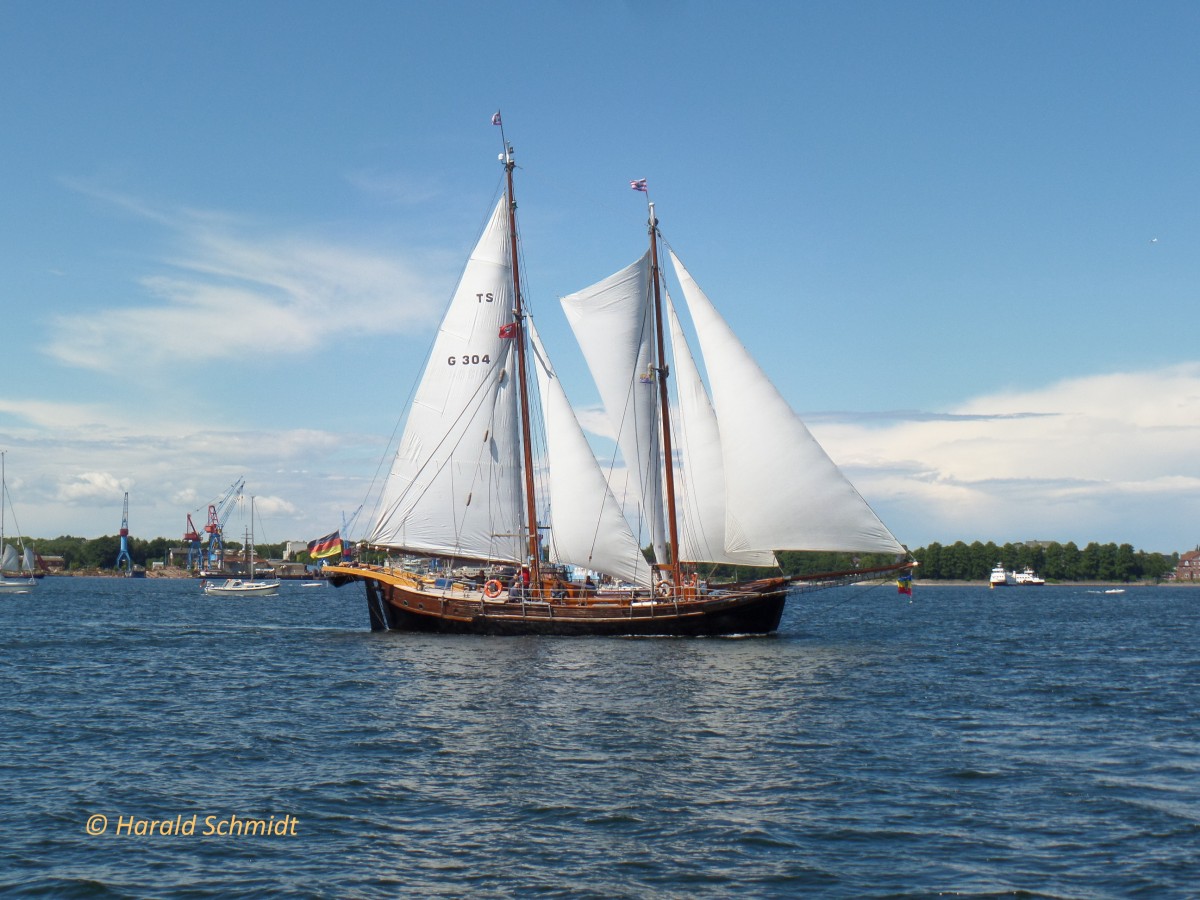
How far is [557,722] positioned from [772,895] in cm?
1503

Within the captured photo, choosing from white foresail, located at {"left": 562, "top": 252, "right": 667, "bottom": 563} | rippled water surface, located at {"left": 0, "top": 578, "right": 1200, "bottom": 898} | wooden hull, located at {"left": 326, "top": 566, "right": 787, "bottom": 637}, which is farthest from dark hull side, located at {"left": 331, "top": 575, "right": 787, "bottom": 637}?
rippled water surface, located at {"left": 0, "top": 578, "right": 1200, "bottom": 898}

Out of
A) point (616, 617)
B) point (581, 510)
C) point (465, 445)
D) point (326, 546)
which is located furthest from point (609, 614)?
point (326, 546)

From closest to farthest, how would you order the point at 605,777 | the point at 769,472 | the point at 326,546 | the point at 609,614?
1. the point at 605,777
2. the point at 769,472
3. the point at 609,614
4. the point at 326,546

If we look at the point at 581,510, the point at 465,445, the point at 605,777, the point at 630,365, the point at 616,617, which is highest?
the point at 630,365

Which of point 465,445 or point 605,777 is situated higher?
point 465,445

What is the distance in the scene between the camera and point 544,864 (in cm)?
1814

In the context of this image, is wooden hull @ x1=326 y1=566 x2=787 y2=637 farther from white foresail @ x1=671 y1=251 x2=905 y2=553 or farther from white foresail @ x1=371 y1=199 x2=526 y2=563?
white foresail @ x1=671 y1=251 x2=905 y2=553

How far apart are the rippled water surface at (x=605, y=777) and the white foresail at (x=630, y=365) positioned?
12470 millimetres

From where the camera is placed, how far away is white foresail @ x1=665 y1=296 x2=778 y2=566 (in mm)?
55656

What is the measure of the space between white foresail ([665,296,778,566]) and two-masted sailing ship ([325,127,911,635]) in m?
0.08

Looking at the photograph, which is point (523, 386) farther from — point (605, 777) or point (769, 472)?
point (605, 777)

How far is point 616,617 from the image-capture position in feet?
182

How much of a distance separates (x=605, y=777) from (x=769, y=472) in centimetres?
2901

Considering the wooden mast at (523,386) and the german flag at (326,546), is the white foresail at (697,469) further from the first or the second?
the german flag at (326,546)
